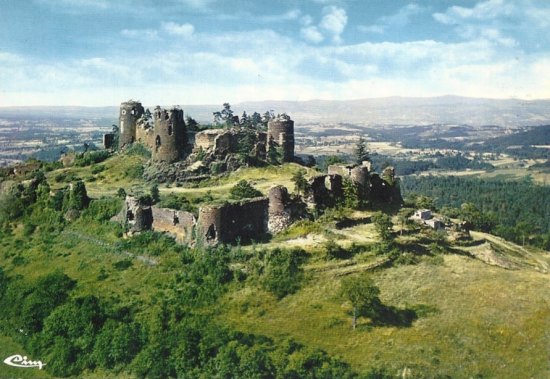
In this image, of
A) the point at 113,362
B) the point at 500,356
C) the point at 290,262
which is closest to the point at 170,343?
the point at 113,362

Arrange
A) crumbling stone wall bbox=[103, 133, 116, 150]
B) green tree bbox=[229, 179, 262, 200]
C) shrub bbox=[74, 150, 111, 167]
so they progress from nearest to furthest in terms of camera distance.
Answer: green tree bbox=[229, 179, 262, 200] < shrub bbox=[74, 150, 111, 167] < crumbling stone wall bbox=[103, 133, 116, 150]

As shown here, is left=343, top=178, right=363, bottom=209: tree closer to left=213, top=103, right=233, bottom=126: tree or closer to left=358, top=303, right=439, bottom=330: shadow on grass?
left=358, top=303, right=439, bottom=330: shadow on grass

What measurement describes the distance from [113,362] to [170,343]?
3.73 m

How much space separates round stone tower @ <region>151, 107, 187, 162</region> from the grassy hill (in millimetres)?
14240

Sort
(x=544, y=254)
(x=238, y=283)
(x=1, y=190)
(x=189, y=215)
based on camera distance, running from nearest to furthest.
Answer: (x=238, y=283) → (x=189, y=215) → (x=1, y=190) → (x=544, y=254)

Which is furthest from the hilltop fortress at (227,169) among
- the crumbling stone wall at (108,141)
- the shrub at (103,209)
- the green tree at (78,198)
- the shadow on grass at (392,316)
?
the shadow on grass at (392,316)

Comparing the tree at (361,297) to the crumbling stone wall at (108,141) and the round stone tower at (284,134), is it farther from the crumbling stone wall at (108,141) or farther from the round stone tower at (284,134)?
the crumbling stone wall at (108,141)

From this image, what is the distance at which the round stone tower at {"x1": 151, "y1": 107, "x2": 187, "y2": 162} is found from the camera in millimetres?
59719

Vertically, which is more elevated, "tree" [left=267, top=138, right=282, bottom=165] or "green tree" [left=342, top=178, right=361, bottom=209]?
"tree" [left=267, top=138, right=282, bottom=165]

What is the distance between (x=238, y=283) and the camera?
36625 mm

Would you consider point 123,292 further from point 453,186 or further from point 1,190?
point 453,186

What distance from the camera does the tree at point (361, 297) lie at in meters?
33.8

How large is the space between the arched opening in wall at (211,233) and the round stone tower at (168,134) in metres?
22.3

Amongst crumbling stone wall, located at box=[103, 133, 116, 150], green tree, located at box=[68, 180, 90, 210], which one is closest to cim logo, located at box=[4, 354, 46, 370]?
green tree, located at box=[68, 180, 90, 210]
